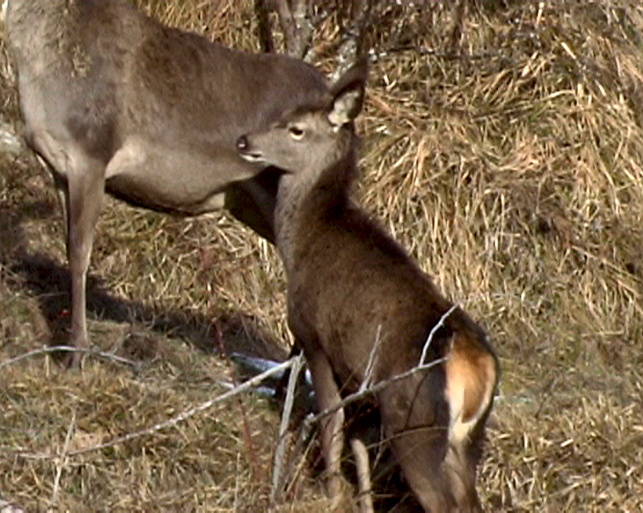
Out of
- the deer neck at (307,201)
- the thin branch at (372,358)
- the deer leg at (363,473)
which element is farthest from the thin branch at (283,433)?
the deer neck at (307,201)

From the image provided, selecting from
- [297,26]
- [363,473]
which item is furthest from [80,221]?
[297,26]

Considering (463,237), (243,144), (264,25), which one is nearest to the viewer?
(243,144)

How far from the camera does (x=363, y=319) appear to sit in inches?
273

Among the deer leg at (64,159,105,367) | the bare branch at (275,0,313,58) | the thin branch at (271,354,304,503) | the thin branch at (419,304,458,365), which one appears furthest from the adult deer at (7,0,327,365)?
the thin branch at (271,354,304,503)

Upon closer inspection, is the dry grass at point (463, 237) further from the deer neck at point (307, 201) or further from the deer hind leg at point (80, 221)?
the deer neck at point (307, 201)

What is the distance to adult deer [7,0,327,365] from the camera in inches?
340

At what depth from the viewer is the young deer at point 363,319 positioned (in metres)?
6.46

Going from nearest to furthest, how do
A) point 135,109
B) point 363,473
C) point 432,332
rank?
point 432,332 < point 363,473 < point 135,109

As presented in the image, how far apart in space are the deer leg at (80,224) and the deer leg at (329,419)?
1.67 meters

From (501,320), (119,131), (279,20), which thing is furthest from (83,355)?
(279,20)

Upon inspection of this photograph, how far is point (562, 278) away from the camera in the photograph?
995 cm

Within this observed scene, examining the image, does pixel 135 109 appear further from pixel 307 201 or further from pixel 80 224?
pixel 307 201

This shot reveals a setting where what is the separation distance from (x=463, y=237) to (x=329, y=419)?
303cm

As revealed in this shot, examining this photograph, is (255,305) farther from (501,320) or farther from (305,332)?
(305,332)
